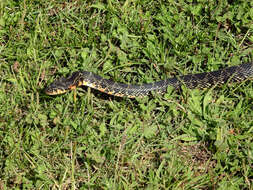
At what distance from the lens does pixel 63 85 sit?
23.5 ft

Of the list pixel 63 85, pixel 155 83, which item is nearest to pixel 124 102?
pixel 155 83

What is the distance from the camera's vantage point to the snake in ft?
23.7

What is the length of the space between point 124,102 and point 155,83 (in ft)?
1.90

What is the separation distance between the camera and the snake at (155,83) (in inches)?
285

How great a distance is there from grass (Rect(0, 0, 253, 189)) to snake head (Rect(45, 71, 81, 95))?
159mm

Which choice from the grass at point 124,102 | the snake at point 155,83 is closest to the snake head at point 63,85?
the snake at point 155,83

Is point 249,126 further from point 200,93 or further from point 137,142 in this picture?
point 137,142

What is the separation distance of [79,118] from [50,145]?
23.1 inches

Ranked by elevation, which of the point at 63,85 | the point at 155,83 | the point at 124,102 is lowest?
the point at 124,102

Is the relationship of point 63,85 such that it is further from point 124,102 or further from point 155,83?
point 155,83

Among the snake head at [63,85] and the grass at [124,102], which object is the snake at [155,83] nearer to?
the snake head at [63,85]

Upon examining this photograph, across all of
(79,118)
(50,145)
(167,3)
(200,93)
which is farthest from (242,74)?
(50,145)

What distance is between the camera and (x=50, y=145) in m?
6.79

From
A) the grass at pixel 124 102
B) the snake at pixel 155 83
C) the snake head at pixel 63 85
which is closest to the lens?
the grass at pixel 124 102
